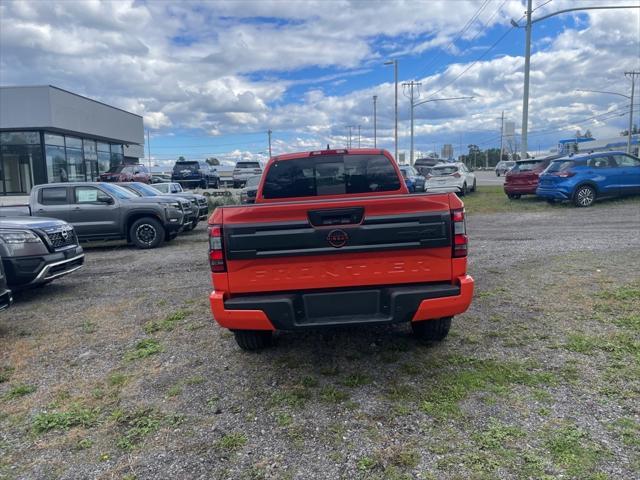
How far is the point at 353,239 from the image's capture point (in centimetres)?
368

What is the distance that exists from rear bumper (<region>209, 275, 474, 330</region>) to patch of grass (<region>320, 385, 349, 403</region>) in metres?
0.56

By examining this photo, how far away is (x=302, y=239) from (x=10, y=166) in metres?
33.8

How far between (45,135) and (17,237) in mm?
28326

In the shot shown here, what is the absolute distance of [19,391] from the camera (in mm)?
4137

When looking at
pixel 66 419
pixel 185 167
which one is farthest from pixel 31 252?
pixel 185 167

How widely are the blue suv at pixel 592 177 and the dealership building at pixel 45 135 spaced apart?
91.4 ft

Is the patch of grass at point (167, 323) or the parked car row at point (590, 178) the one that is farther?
the parked car row at point (590, 178)

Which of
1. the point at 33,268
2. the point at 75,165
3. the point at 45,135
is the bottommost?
the point at 33,268

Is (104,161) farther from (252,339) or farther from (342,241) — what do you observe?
(342,241)

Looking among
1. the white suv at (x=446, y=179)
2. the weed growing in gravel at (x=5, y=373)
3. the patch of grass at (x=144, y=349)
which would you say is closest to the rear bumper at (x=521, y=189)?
the white suv at (x=446, y=179)

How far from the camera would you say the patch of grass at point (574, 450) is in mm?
2771

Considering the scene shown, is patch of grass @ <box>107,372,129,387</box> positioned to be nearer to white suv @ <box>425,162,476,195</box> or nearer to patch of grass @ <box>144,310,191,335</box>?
patch of grass @ <box>144,310,191,335</box>

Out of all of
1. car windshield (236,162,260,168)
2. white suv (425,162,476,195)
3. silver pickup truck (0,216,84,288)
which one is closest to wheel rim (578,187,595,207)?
white suv (425,162,476,195)

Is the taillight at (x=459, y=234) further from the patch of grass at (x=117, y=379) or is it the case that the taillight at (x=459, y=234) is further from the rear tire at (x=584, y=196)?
the rear tire at (x=584, y=196)
